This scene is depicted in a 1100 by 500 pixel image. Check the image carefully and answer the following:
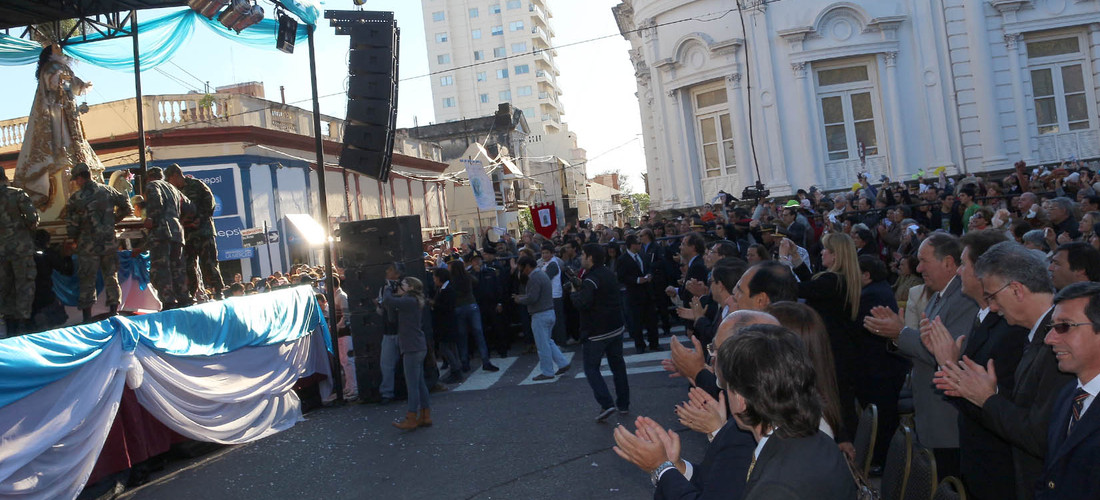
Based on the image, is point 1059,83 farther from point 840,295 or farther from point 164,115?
point 164,115

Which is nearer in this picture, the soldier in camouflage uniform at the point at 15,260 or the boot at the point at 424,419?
the soldier in camouflage uniform at the point at 15,260

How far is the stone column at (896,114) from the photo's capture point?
21.4m

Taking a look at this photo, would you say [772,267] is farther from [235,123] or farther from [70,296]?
[235,123]

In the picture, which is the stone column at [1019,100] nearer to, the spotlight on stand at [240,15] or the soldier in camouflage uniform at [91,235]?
the spotlight on stand at [240,15]

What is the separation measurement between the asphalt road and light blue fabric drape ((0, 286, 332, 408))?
118 centimetres

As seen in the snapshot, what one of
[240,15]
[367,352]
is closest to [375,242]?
[367,352]

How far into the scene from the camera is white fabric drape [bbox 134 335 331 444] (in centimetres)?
841

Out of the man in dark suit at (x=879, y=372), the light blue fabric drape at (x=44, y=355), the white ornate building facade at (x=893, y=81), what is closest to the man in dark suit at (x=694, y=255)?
the man in dark suit at (x=879, y=372)

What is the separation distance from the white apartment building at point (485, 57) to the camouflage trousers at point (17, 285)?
73.7m

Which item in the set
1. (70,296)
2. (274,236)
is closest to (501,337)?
(70,296)

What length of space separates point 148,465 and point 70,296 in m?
2.46

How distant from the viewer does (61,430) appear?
7.08m

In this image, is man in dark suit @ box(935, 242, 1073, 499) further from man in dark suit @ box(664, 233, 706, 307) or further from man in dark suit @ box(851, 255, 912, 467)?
man in dark suit @ box(664, 233, 706, 307)

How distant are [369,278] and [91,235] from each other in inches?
137
